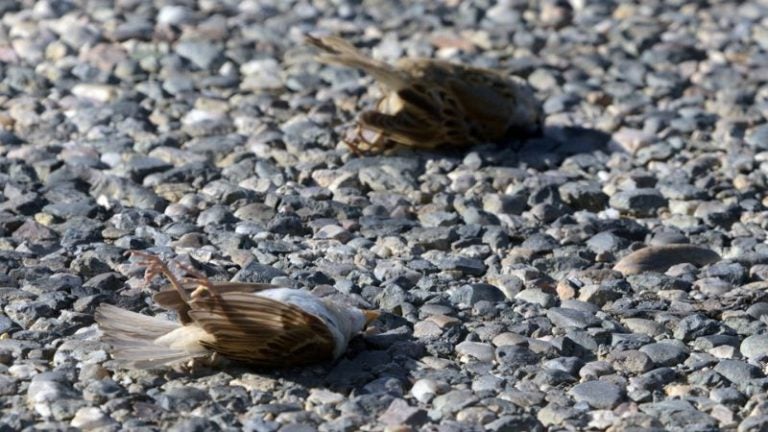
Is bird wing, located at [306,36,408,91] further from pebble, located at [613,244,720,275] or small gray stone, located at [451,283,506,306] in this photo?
small gray stone, located at [451,283,506,306]

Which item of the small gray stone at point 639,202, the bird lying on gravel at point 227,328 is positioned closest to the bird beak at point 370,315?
the bird lying on gravel at point 227,328

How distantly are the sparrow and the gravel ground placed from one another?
0.38 ft

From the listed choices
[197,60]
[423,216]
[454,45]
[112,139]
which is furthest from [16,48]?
[423,216]

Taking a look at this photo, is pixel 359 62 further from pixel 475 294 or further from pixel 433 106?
pixel 475 294

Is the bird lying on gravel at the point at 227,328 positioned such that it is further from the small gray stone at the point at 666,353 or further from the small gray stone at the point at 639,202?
the small gray stone at the point at 639,202

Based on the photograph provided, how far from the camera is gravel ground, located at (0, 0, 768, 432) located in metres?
4.72

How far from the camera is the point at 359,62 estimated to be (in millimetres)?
7145

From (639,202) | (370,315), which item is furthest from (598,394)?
(639,202)

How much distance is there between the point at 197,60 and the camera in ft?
28.1

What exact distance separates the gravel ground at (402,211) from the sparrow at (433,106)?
12 cm

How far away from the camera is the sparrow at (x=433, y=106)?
23.8 feet

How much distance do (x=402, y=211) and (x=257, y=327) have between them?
76.2 inches

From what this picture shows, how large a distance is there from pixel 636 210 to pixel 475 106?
1087 millimetres

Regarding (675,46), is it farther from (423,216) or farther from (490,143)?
(423,216)
